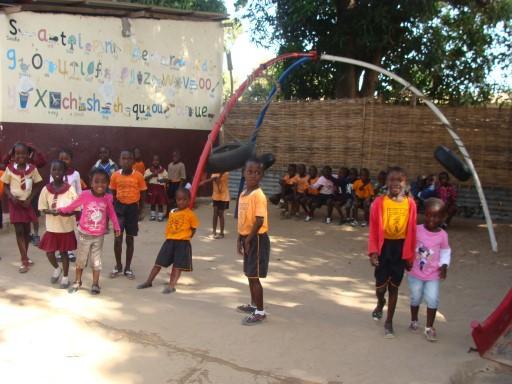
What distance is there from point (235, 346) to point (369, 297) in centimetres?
209

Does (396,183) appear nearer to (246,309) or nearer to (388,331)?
(388,331)

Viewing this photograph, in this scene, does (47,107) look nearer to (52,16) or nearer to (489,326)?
(52,16)

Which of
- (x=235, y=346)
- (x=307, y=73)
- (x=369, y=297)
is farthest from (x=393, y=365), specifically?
(x=307, y=73)

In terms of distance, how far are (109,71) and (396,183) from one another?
7786 millimetres

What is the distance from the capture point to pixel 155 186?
1058 centimetres

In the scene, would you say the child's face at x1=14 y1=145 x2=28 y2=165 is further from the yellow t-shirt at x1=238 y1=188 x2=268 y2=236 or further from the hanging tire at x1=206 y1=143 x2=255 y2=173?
the yellow t-shirt at x1=238 y1=188 x2=268 y2=236

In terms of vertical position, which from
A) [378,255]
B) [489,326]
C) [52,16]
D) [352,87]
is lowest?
[489,326]

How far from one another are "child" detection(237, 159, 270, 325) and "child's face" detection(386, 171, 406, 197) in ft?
3.53

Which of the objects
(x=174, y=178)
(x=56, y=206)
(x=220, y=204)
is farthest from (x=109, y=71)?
(x=56, y=206)

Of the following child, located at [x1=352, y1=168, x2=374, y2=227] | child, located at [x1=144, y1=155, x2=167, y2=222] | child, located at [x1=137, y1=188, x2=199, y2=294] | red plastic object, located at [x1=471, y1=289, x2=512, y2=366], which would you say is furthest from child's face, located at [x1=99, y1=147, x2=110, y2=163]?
red plastic object, located at [x1=471, y1=289, x2=512, y2=366]

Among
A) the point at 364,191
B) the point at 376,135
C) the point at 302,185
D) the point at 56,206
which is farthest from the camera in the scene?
the point at 376,135

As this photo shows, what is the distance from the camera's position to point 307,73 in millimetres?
13414

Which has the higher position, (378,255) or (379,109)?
(379,109)

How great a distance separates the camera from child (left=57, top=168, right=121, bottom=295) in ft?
19.2
